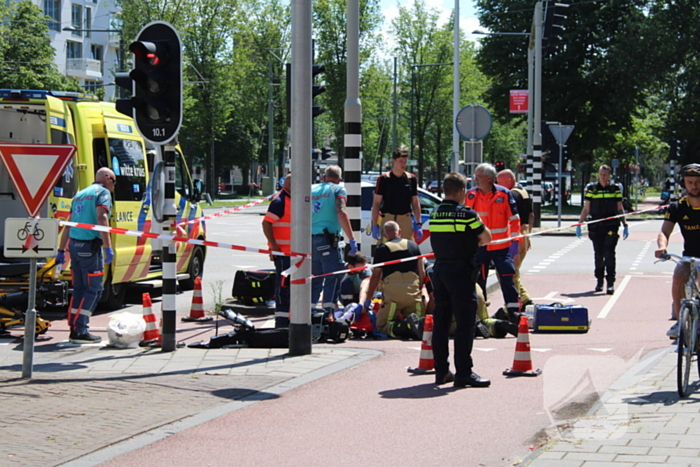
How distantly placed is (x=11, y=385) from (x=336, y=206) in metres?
4.55

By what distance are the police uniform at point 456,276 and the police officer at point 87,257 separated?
4.25 metres

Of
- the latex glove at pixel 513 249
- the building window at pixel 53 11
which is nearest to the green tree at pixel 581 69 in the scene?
the latex glove at pixel 513 249

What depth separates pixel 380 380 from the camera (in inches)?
313

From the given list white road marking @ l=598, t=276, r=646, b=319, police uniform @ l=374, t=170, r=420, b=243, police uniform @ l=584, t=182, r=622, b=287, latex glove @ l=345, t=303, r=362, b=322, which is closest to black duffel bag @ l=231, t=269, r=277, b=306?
police uniform @ l=374, t=170, r=420, b=243

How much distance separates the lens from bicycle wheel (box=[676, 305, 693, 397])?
22.7 ft

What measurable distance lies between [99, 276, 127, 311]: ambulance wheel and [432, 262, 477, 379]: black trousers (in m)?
6.39

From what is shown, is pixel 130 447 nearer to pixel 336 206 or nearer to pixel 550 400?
pixel 550 400

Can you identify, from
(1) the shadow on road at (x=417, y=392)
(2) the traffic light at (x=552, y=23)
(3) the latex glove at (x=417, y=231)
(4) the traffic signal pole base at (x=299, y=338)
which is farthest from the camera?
(2) the traffic light at (x=552, y=23)

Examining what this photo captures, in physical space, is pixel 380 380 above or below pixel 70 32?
below

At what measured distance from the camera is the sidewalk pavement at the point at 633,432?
5289 mm

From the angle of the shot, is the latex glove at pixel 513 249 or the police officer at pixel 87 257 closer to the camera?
the police officer at pixel 87 257

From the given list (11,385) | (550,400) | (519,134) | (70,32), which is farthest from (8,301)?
(519,134)

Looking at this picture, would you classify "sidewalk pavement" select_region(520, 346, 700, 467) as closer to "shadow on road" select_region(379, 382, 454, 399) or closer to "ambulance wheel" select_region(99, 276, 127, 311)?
"shadow on road" select_region(379, 382, 454, 399)

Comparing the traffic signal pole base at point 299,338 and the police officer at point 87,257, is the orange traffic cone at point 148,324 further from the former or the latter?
the traffic signal pole base at point 299,338
